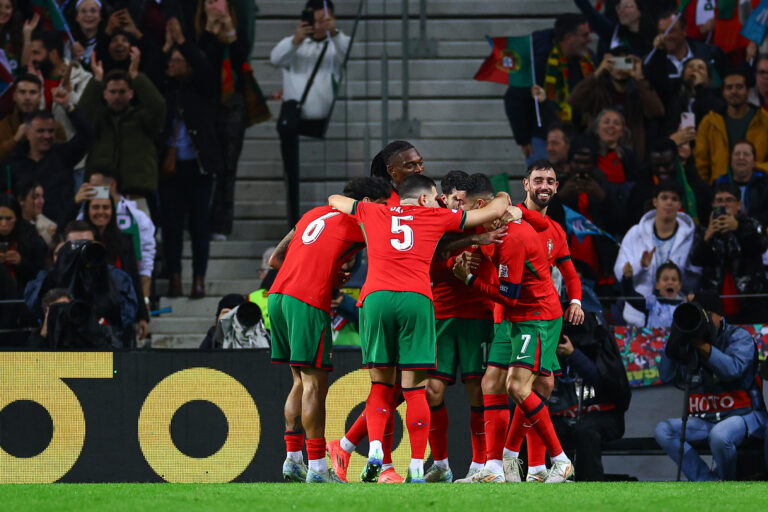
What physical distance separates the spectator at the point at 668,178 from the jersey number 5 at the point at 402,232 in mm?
5196

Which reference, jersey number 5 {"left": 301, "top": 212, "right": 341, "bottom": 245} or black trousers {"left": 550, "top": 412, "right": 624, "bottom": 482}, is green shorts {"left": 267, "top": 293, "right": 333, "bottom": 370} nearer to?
jersey number 5 {"left": 301, "top": 212, "right": 341, "bottom": 245}

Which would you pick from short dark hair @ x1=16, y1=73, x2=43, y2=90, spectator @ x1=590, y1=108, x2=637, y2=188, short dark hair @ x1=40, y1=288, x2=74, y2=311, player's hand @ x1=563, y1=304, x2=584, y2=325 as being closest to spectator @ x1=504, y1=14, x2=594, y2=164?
spectator @ x1=590, y1=108, x2=637, y2=188

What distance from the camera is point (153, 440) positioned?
1005cm

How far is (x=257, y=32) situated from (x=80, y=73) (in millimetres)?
2921

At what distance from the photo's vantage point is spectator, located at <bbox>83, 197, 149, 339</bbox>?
11.8 metres

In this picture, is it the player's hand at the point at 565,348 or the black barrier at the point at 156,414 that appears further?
the black barrier at the point at 156,414

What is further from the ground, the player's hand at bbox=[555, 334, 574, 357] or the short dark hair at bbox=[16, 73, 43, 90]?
the short dark hair at bbox=[16, 73, 43, 90]

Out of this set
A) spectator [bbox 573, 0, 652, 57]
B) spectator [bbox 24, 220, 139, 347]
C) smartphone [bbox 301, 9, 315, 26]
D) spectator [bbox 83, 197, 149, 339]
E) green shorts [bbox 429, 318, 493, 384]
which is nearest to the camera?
green shorts [bbox 429, 318, 493, 384]

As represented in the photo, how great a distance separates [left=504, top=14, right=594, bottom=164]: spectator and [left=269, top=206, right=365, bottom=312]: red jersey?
550 cm

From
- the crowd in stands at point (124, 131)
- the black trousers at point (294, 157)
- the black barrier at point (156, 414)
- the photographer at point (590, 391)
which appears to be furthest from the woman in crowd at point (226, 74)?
the photographer at point (590, 391)

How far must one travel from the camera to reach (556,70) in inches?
547

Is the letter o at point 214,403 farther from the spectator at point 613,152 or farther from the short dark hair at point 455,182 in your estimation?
the spectator at point 613,152

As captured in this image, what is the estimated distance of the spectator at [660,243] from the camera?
12016mm

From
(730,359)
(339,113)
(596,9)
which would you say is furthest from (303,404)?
(596,9)
